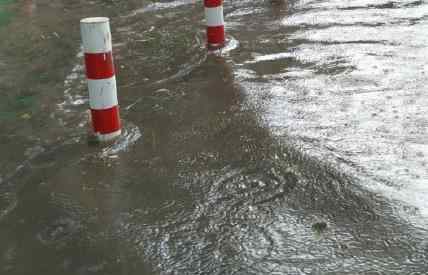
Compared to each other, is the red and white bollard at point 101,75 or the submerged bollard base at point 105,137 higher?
the red and white bollard at point 101,75

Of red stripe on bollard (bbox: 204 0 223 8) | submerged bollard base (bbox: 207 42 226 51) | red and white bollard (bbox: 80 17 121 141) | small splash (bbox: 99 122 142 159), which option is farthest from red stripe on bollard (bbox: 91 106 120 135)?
submerged bollard base (bbox: 207 42 226 51)

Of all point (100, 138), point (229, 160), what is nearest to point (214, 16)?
point (100, 138)

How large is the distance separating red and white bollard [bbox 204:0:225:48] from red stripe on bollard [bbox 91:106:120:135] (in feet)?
9.96

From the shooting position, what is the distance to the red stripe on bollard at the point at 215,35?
27.1 ft

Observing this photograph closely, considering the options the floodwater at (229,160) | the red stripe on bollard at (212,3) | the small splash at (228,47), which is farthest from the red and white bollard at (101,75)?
the small splash at (228,47)

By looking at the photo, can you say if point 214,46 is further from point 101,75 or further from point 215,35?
point 101,75

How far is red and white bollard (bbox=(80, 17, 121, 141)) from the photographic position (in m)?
5.11

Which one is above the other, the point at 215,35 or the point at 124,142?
the point at 215,35

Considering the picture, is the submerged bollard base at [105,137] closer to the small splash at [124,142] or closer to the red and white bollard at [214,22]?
the small splash at [124,142]

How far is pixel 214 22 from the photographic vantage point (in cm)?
816

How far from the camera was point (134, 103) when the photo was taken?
21.2 ft

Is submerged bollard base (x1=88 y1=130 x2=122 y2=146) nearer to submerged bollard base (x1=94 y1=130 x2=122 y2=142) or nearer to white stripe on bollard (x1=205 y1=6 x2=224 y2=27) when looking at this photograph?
submerged bollard base (x1=94 y1=130 x2=122 y2=142)

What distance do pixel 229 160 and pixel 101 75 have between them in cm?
134

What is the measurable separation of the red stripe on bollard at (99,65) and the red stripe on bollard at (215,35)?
125 inches
